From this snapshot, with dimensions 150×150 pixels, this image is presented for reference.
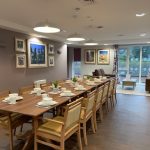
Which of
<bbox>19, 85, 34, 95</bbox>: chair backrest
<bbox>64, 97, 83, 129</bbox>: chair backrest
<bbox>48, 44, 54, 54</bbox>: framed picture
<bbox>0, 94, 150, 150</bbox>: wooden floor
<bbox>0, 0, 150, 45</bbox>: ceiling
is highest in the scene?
<bbox>0, 0, 150, 45</bbox>: ceiling

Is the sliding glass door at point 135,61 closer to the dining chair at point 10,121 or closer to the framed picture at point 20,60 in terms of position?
the framed picture at point 20,60

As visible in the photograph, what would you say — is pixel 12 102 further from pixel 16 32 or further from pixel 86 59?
pixel 86 59

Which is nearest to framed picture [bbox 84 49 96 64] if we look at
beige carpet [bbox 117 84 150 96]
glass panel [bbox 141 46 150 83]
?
glass panel [bbox 141 46 150 83]

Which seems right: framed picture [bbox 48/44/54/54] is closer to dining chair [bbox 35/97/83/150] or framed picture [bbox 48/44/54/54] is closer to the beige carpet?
the beige carpet

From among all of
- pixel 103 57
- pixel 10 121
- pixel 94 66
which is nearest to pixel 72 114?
pixel 10 121

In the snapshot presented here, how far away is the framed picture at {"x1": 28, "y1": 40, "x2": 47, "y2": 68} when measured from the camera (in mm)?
6141

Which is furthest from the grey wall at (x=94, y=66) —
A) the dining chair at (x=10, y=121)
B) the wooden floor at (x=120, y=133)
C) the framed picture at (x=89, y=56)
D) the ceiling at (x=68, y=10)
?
the dining chair at (x=10, y=121)

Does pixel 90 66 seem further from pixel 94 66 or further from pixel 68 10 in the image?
pixel 68 10

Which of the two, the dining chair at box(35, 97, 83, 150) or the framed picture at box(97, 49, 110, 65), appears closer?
the dining chair at box(35, 97, 83, 150)

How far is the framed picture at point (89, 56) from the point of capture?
11086 mm

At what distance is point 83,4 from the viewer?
3400 millimetres

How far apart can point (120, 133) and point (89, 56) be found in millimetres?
8213

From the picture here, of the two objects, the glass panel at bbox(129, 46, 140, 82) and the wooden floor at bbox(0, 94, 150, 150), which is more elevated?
the glass panel at bbox(129, 46, 140, 82)

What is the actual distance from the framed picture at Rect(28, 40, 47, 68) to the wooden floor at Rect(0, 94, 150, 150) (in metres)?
3.26
